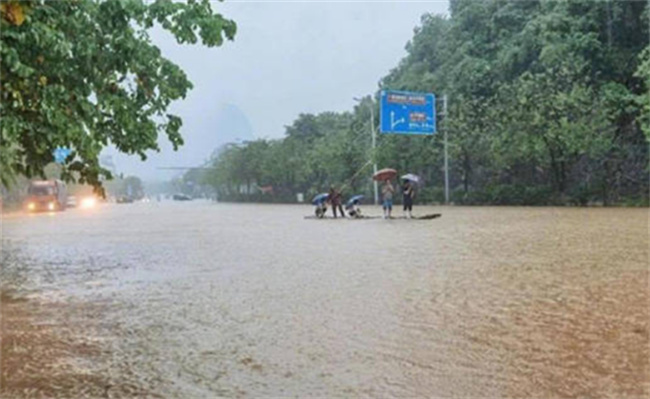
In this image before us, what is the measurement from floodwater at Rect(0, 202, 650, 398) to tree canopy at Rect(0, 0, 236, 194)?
1.89 metres

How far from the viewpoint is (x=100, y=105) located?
29.4ft

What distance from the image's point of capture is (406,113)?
35969mm

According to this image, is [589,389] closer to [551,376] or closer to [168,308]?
[551,376]

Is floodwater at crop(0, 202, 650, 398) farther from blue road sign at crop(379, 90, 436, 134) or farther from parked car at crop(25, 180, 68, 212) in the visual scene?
parked car at crop(25, 180, 68, 212)

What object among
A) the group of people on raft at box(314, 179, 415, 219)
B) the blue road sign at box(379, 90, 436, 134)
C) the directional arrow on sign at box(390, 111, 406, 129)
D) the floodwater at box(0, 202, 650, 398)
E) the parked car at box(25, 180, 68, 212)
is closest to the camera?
the floodwater at box(0, 202, 650, 398)

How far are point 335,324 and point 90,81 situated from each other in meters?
4.47

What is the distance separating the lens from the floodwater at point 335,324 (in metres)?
4.89

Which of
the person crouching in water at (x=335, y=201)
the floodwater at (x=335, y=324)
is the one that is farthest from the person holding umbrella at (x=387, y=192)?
the floodwater at (x=335, y=324)

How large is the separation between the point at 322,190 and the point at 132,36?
55249 mm

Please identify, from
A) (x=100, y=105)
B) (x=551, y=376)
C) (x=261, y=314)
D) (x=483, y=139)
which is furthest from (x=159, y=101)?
(x=483, y=139)

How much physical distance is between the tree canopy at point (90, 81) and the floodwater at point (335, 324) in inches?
74.2

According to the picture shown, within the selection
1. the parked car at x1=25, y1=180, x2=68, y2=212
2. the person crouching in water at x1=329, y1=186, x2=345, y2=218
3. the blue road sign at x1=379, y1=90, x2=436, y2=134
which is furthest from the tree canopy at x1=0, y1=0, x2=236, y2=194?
the parked car at x1=25, y1=180, x2=68, y2=212

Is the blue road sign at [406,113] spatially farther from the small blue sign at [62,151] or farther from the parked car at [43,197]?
the parked car at [43,197]

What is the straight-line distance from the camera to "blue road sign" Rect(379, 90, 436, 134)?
34.9m
